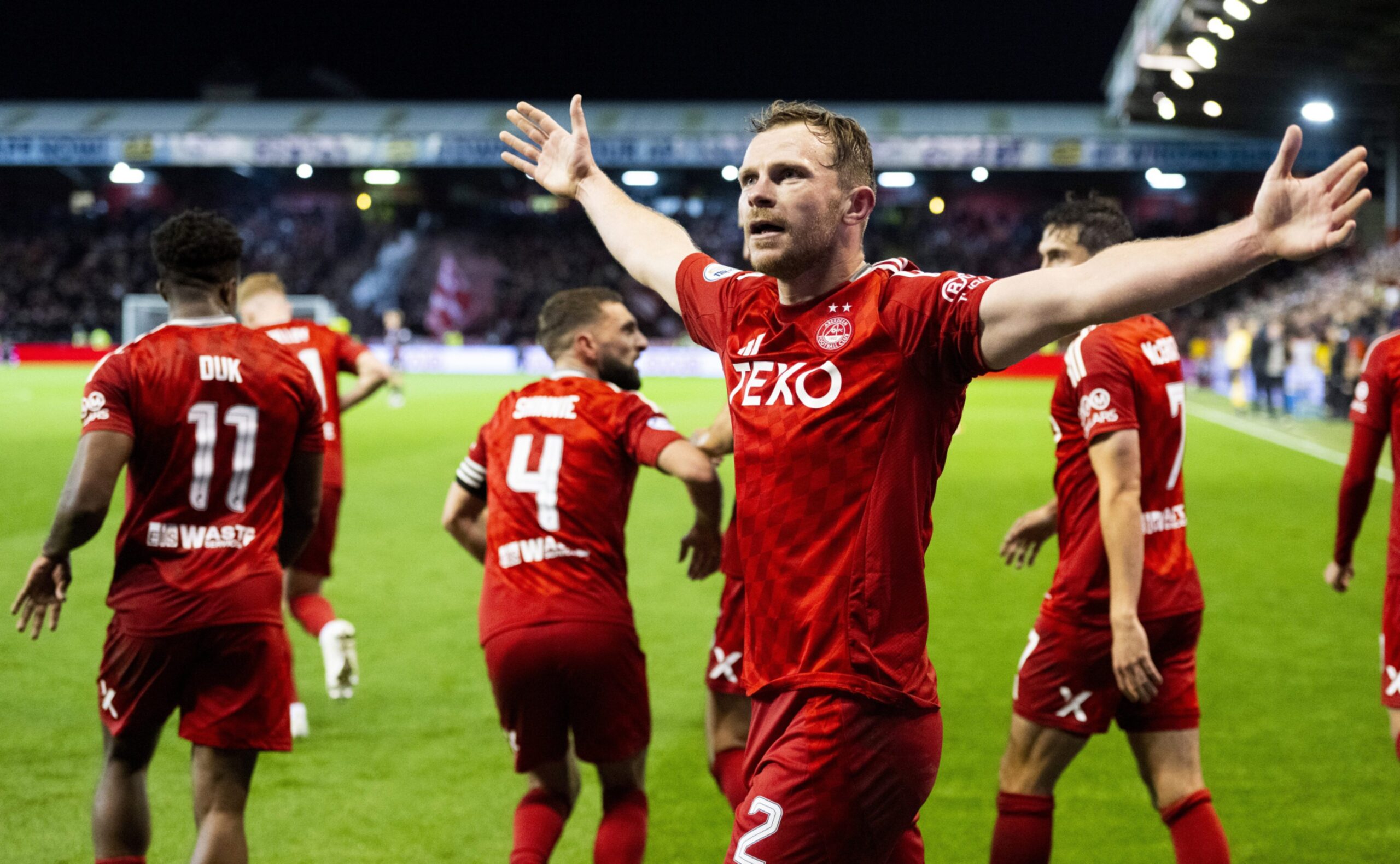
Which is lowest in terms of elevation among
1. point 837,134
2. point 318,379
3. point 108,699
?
point 108,699

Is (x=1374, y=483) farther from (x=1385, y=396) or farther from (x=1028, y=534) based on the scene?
(x=1028, y=534)

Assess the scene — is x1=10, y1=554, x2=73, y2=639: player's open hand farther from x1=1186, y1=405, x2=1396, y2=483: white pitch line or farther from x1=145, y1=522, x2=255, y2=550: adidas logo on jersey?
x1=1186, y1=405, x2=1396, y2=483: white pitch line

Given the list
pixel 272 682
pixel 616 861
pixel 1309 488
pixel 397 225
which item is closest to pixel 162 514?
pixel 272 682

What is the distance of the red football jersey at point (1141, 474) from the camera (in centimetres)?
383

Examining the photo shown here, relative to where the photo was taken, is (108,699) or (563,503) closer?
(108,699)

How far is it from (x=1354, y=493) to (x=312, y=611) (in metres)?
4.95

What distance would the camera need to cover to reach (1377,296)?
84.7ft

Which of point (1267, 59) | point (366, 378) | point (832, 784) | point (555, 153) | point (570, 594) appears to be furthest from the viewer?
point (1267, 59)

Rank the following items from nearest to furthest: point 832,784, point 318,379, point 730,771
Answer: point 832,784
point 730,771
point 318,379

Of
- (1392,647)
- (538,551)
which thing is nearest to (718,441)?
(538,551)

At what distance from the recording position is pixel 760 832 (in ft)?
8.23

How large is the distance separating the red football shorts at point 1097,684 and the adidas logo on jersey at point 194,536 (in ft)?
8.20

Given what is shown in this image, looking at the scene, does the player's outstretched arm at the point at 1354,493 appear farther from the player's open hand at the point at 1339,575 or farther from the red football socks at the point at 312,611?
the red football socks at the point at 312,611

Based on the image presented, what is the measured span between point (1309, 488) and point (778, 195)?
14.0m
